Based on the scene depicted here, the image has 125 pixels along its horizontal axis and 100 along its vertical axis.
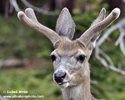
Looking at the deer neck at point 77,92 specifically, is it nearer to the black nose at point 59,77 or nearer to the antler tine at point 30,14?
the black nose at point 59,77

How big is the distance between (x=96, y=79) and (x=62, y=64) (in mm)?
3584

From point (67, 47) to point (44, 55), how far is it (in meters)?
3.11

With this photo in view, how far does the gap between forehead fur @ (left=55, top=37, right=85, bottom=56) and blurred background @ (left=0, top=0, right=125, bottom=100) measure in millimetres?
1794

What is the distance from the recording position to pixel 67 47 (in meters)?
4.47

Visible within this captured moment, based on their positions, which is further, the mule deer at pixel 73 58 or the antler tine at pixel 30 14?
the antler tine at pixel 30 14

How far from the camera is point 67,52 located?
14.3ft

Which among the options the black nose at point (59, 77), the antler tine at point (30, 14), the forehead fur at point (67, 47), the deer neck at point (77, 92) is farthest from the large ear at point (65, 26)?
the black nose at point (59, 77)

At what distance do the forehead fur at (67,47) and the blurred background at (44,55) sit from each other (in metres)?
1.79

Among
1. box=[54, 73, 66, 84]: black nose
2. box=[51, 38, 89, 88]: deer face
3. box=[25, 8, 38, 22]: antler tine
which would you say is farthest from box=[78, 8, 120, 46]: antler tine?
box=[25, 8, 38, 22]: antler tine

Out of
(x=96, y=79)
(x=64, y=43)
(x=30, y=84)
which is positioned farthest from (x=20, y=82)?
(x=64, y=43)

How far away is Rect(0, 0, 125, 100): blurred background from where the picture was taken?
24.5 feet

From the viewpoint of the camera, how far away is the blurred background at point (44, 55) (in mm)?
7466

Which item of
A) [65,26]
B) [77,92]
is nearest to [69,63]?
[77,92]

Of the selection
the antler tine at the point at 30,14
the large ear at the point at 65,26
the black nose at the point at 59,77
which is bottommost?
the black nose at the point at 59,77
